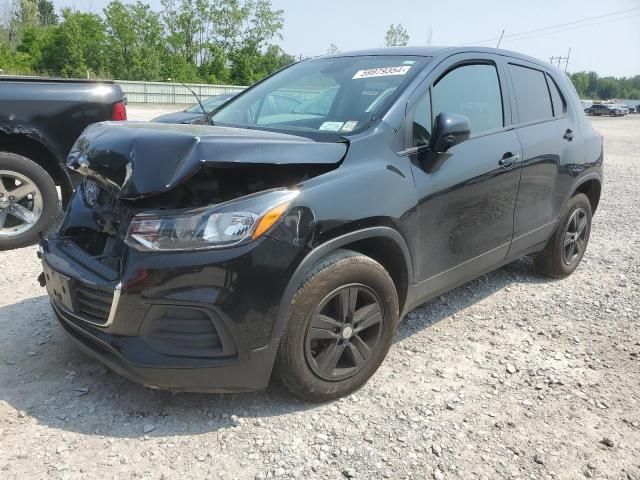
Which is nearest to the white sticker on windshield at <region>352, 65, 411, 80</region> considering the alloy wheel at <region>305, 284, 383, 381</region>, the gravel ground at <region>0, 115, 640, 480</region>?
the alloy wheel at <region>305, 284, 383, 381</region>

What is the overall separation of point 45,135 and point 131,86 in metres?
32.4

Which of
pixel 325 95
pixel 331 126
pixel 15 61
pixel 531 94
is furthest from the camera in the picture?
pixel 15 61

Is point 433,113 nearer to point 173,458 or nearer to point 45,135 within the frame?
point 173,458

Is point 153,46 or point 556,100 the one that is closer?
point 556,100

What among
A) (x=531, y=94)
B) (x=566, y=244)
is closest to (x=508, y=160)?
(x=531, y=94)

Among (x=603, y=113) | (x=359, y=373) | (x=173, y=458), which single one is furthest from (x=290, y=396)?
(x=603, y=113)

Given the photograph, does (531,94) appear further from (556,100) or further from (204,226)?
(204,226)

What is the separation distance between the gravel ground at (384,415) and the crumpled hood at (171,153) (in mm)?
1081

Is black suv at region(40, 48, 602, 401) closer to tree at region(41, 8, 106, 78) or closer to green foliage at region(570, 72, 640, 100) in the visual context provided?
tree at region(41, 8, 106, 78)

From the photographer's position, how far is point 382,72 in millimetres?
3217

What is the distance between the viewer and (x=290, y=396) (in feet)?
9.03

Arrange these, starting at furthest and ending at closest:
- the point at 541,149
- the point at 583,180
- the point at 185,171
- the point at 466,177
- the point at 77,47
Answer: the point at 77,47, the point at 583,180, the point at 541,149, the point at 466,177, the point at 185,171

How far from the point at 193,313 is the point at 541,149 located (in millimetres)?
2836

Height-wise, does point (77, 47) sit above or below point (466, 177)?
above
